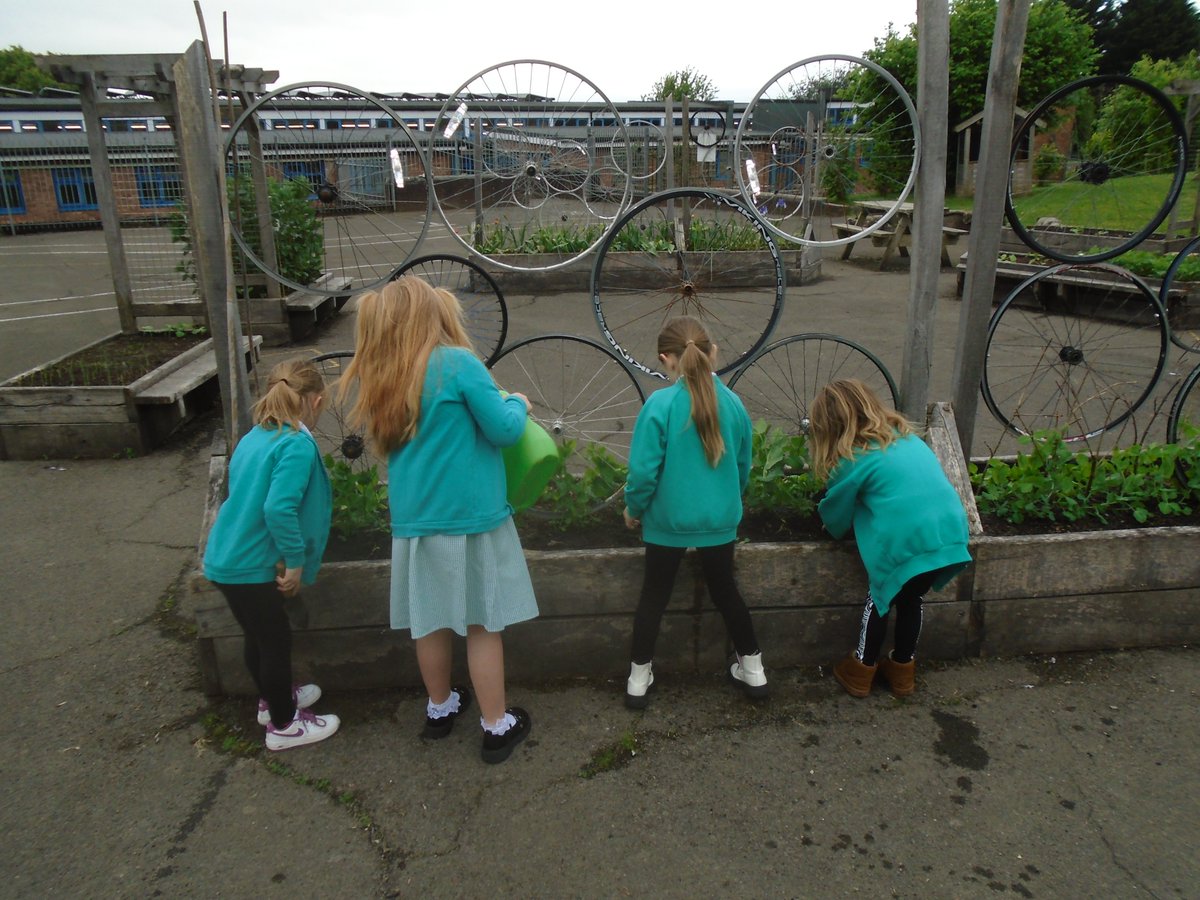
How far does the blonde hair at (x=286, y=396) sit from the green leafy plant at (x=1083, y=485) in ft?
8.72

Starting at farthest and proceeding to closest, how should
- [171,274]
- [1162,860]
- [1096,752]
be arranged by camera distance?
[171,274]
[1096,752]
[1162,860]

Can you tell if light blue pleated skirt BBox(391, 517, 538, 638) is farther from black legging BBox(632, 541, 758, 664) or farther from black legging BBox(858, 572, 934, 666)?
black legging BBox(858, 572, 934, 666)

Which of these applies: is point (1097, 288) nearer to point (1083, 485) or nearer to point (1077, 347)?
point (1077, 347)

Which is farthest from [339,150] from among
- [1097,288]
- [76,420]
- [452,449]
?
[1097,288]

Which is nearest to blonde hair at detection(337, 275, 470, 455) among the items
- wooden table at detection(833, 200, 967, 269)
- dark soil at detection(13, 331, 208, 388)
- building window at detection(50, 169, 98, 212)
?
dark soil at detection(13, 331, 208, 388)

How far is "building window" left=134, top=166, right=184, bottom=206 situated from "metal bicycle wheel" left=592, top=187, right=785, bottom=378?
406 cm

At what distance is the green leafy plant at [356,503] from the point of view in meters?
3.34

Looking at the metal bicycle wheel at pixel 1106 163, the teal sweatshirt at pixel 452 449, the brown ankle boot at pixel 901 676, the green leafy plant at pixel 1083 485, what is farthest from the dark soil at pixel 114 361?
the metal bicycle wheel at pixel 1106 163

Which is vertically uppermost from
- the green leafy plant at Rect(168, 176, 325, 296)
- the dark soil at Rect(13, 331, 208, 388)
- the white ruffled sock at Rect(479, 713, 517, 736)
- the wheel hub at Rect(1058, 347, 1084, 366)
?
the green leafy plant at Rect(168, 176, 325, 296)

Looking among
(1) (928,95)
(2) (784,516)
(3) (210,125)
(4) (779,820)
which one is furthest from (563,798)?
(1) (928,95)

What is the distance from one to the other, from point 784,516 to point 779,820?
124cm

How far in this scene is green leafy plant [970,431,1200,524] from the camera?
11.6 ft

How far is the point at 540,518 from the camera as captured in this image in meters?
3.54

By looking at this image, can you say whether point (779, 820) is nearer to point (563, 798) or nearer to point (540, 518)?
point (563, 798)
